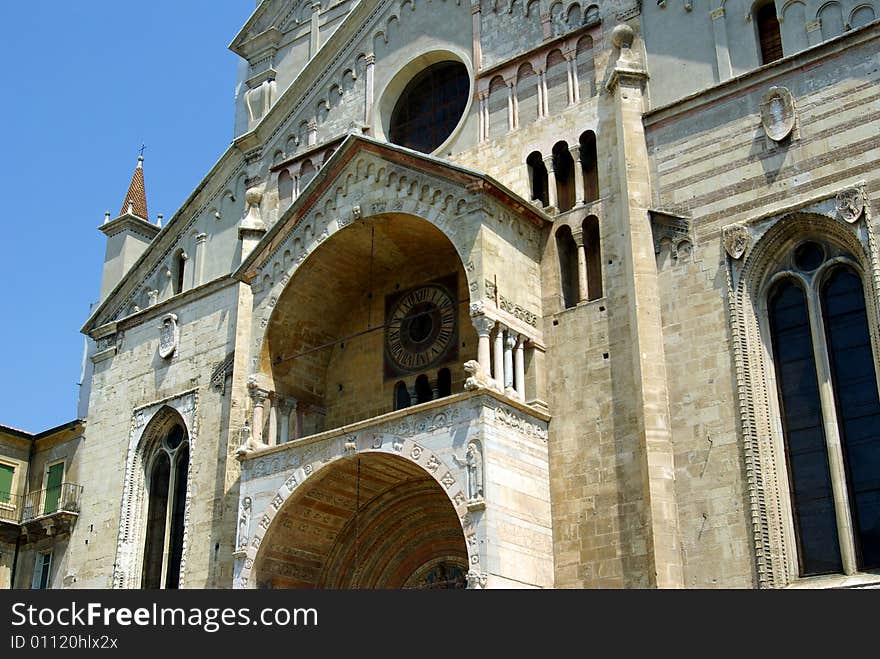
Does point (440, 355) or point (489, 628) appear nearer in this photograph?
point (489, 628)

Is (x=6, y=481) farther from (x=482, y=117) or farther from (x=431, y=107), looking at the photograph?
(x=482, y=117)

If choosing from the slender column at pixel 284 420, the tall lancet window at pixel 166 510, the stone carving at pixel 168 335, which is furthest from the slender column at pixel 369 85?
the tall lancet window at pixel 166 510

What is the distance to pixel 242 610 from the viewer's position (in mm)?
12773

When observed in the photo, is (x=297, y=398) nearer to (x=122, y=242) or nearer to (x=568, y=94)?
(x=568, y=94)

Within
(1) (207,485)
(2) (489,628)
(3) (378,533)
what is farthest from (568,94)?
(2) (489,628)

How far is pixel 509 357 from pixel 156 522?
9221mm

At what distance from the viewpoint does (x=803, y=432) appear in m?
17.4

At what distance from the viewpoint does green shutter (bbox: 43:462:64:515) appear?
1115 inches

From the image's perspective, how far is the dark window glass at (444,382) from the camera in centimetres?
2158

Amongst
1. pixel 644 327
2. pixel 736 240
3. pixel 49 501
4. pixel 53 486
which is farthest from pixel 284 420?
pixel 49 501

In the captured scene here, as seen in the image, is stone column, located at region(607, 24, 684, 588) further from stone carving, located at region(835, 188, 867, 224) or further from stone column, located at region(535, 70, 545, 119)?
stone carving, located at region(835, 188, 867, 224)

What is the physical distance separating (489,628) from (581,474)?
6362mm

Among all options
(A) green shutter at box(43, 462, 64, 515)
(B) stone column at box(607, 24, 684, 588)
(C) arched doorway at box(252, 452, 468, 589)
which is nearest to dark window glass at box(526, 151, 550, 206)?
(B) stone column at box(607, 24, 684, 588)

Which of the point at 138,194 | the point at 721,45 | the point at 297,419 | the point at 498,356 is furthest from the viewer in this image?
the point at 138,194
